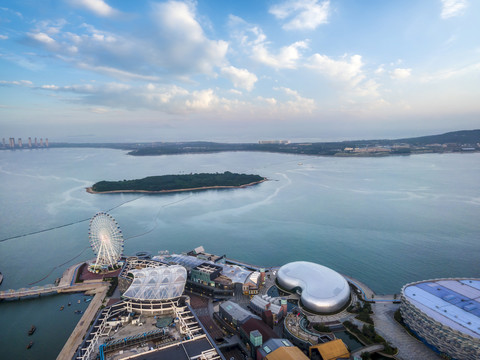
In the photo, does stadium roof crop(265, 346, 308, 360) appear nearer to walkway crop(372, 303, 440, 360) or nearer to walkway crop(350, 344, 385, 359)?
walkway crop(350, 344, 385, 359)

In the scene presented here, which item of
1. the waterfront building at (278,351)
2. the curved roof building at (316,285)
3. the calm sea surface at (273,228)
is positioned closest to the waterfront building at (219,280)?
the curved roof building at (316,285)

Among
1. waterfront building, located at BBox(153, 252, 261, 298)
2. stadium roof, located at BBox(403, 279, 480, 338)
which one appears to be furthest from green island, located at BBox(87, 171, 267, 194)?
stadium roof, located at BBox(403, 279, 480, 338)


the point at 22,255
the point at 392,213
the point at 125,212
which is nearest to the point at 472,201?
the point at 392,213

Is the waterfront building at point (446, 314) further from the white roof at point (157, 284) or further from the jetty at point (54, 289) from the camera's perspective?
the jetty at point (54, 289)

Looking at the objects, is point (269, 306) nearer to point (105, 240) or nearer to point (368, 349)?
point (368, 349)

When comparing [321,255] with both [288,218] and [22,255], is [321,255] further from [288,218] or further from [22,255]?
[22,255]

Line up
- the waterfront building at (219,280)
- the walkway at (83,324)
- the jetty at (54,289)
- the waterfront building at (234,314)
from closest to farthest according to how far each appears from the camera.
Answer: the walkway at (83,324) → the waterfront building at (234,314) → the waterfront building at (219,280) → the jetty at (54,289)

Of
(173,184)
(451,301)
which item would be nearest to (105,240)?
(451,301)
